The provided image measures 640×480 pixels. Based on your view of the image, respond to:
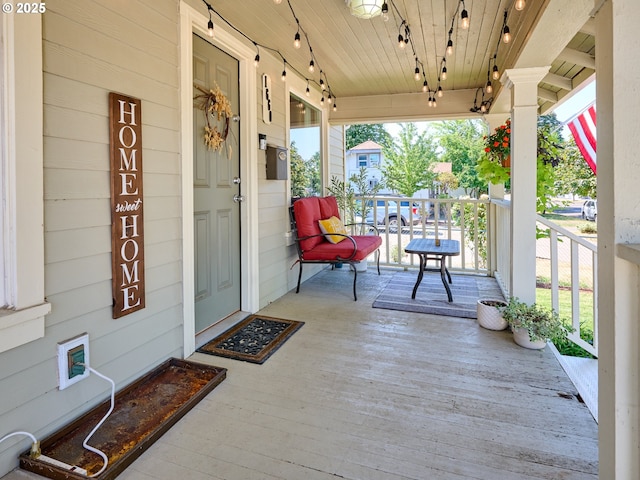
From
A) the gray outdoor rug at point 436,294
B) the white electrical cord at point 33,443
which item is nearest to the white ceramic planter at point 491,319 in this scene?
the gray outdoor rug at point 436,294

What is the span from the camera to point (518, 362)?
2391 mm

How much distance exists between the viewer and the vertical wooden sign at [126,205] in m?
1.84

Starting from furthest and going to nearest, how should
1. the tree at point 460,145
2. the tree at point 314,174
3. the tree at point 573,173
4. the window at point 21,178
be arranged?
the tree at point 460,145 < the tree at point 573,173 < the tree at point 314,174 < the window at point 21,178

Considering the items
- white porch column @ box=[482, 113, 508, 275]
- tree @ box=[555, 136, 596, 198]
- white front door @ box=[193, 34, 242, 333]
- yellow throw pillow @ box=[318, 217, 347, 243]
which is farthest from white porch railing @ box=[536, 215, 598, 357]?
white front door @ box=[193, 34, 242, 333]

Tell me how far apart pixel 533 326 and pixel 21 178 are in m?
2.90

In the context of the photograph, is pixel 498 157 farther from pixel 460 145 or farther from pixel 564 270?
pixel 460 145

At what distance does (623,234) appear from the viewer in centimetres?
113

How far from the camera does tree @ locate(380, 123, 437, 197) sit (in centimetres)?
1233

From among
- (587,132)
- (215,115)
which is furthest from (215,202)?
(587,132)

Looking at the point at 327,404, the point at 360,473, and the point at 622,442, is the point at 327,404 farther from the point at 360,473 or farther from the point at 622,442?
the point at 622,442

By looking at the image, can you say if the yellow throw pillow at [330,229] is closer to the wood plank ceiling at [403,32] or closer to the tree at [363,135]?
the wood plank ceiling at [403,32]

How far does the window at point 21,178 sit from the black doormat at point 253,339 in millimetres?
1185

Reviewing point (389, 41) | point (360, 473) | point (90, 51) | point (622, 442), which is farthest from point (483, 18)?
point (360, 473)

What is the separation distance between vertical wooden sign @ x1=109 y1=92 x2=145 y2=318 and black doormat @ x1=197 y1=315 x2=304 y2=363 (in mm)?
715
